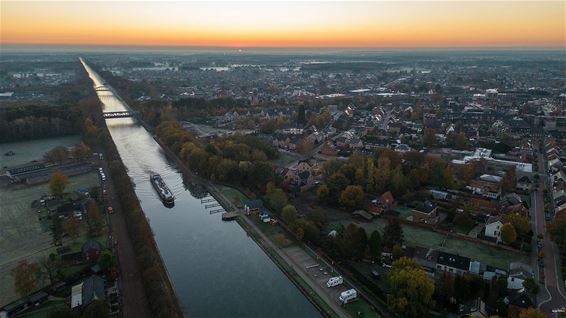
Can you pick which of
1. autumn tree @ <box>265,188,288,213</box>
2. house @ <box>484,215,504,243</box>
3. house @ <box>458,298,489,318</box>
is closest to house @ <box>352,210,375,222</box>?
autumn tree @ <box>265,188,288,213</box>

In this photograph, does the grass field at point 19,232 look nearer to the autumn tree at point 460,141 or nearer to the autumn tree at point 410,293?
the autumn tree at point 410,293

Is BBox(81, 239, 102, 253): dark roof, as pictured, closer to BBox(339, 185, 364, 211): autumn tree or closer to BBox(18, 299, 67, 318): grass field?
BBox(18, 299, 67, 318): grass field

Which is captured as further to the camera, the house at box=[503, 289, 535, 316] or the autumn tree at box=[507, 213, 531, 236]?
the autumn tree at box=[507, 213, 531, 236]

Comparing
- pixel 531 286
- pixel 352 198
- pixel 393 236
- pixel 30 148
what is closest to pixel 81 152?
pixel 30 148

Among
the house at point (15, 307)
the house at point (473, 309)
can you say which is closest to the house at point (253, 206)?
the house at point (15, 307)

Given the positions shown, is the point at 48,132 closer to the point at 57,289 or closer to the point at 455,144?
the point at 57,289

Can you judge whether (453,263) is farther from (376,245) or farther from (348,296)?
(348,296)
